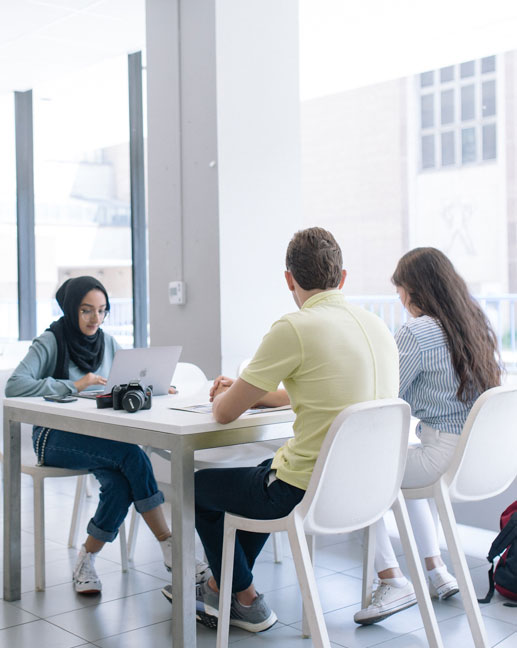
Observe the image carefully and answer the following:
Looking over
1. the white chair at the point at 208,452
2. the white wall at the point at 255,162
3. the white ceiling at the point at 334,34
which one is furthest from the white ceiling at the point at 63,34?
the white chair at the point at 208,452

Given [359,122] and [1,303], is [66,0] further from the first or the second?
[359,122]

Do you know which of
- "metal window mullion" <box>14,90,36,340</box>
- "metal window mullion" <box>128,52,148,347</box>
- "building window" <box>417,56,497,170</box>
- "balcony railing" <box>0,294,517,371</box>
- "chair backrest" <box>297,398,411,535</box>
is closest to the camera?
"chair backrest" <box>297,398,411,535</box>

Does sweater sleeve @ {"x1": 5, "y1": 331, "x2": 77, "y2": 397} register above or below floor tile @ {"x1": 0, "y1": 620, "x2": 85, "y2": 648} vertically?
above

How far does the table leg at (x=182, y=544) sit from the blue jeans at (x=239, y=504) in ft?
0.36

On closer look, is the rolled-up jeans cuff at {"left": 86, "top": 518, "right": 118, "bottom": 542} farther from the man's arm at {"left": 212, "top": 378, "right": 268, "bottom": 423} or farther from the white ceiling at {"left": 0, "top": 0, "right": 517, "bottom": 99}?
the white ceiling at {"left": 0, "top": 0, "right": 517, "bottom": 99}

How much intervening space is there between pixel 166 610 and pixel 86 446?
578mm

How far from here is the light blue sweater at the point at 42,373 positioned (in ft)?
8.84

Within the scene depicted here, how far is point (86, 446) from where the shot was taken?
8.59 ft

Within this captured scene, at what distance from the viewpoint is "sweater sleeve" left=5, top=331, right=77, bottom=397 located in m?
2.70

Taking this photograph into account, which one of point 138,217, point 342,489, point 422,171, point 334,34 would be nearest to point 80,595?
point 342,489

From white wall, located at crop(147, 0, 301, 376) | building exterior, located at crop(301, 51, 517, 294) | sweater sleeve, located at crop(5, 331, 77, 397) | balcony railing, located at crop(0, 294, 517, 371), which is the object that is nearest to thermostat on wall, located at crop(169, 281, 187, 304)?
white wall, located at crop(147, 0, 301, 376)

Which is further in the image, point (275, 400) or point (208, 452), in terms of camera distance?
point (208, 452)

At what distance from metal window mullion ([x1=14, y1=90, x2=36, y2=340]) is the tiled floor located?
3.01 m

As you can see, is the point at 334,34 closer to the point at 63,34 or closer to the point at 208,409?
the point at 63,34
